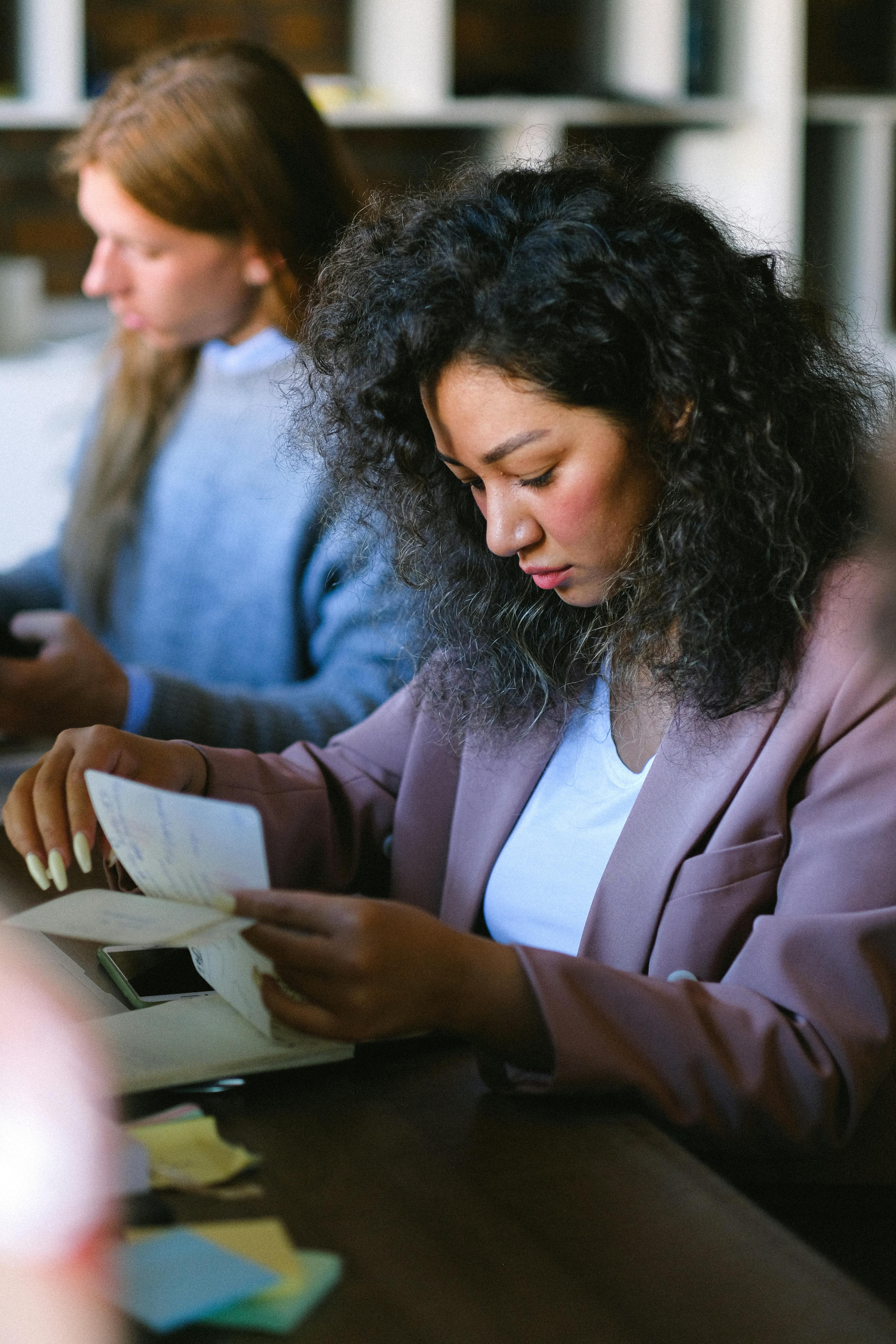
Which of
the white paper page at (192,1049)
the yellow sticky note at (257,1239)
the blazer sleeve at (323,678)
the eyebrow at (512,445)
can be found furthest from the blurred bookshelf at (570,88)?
the yellow sticky note at (257,1239)

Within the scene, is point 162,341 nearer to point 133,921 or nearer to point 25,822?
point 25,822

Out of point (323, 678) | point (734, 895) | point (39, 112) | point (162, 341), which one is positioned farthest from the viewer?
point (39, 112)

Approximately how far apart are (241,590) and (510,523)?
0.68 metres

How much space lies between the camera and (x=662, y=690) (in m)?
1.04

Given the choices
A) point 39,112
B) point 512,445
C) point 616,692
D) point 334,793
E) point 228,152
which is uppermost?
point 39,112

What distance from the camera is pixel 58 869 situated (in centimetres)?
98

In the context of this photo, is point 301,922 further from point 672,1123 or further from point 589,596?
point 589,596

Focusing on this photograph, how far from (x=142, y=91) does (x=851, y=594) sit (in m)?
1.20

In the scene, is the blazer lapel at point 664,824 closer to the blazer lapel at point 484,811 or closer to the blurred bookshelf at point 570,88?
the blazer lapel at point 484,811

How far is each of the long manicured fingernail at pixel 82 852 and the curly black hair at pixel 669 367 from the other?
396 millimetres

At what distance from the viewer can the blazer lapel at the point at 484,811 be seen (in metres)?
1.12

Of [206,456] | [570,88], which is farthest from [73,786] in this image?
[570,88]

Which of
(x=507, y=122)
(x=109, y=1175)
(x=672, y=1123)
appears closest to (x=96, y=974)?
(x=109, y=1175)

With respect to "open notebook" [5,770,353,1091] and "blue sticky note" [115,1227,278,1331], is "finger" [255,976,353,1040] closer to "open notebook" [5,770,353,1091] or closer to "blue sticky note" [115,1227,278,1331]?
"open notebook" [5,770,353,1091]
